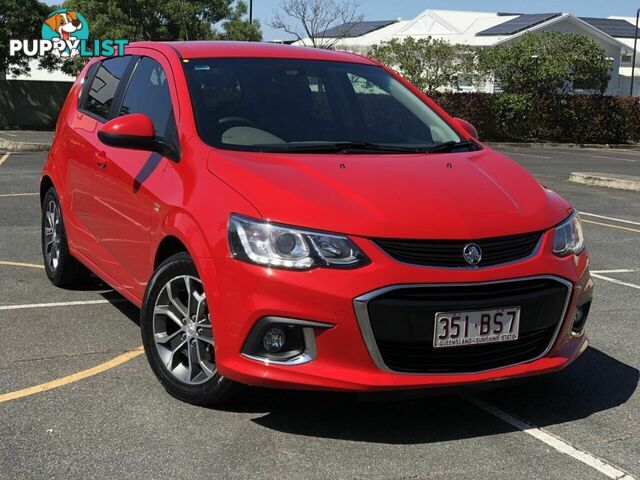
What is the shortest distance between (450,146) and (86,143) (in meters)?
2.37

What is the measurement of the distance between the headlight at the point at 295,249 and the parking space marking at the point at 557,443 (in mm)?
1151

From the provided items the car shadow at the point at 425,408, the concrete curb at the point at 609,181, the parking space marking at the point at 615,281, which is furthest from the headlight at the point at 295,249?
the concrete curb at the point at 609,181

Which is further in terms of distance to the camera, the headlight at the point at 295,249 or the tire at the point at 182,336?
the tire at the point at 182,336

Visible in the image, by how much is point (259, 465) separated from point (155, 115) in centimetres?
215

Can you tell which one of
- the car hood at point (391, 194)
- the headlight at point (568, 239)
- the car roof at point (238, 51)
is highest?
the car roof at point (238, 51)

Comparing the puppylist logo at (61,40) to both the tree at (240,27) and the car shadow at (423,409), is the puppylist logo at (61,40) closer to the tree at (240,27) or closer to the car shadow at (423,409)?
the tree at (240,27)

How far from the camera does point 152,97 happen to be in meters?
4.64

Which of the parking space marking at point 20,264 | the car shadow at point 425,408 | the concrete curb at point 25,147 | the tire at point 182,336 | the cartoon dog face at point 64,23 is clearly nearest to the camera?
the car shadow at point 425,408

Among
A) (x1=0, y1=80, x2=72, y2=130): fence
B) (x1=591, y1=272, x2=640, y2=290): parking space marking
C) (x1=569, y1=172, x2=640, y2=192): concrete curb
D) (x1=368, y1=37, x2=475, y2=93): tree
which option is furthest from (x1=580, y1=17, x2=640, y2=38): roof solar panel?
(x1=591, y1=272, x2=640, y2=290): parking space marking

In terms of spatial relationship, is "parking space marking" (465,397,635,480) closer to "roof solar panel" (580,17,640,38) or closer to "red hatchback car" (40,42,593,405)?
"red hatchback car" (40,42,593,405)

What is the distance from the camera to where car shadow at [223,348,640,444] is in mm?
3582

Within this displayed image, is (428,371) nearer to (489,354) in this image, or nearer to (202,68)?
(489,354)

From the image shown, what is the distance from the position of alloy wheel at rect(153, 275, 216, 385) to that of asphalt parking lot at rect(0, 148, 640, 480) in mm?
183

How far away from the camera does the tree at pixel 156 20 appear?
111ft
